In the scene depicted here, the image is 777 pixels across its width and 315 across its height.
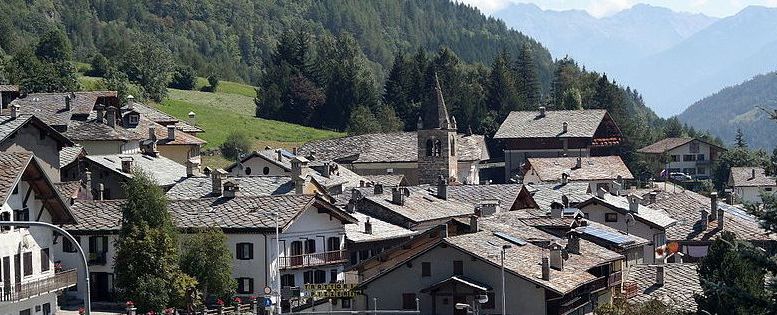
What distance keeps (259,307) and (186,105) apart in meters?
97.0

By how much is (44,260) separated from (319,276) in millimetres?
18157

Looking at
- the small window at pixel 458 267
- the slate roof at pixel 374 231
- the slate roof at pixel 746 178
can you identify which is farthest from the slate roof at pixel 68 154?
the slate roof at pixel 746 178

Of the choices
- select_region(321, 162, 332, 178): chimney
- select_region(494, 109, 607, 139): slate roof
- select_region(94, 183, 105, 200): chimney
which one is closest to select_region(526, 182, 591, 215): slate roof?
select_region(321, 162, 332, 178): chimney

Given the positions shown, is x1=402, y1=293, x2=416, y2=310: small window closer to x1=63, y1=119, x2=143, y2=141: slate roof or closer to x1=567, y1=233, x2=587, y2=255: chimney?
x1=567, y1=233, x2=587, y2=255: chimney

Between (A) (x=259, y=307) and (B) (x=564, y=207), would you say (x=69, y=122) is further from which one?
(A) (x=259, y=307)

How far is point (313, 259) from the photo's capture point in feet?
213

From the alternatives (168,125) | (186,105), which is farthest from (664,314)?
(186,105)

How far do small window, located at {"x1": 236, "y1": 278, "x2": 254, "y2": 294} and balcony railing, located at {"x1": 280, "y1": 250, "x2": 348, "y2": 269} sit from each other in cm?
147

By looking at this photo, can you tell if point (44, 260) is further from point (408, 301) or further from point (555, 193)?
point (555, 193)

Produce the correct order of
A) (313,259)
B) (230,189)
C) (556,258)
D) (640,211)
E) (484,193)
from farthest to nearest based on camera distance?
(484,193)
(640,211)
(230,189)
(313,259)
(556,258)

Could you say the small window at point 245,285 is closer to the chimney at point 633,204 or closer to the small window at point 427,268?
the small window at point 427,268

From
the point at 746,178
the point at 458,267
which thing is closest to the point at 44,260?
the point at 458,267

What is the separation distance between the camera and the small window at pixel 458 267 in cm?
5606

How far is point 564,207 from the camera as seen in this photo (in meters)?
81.8
